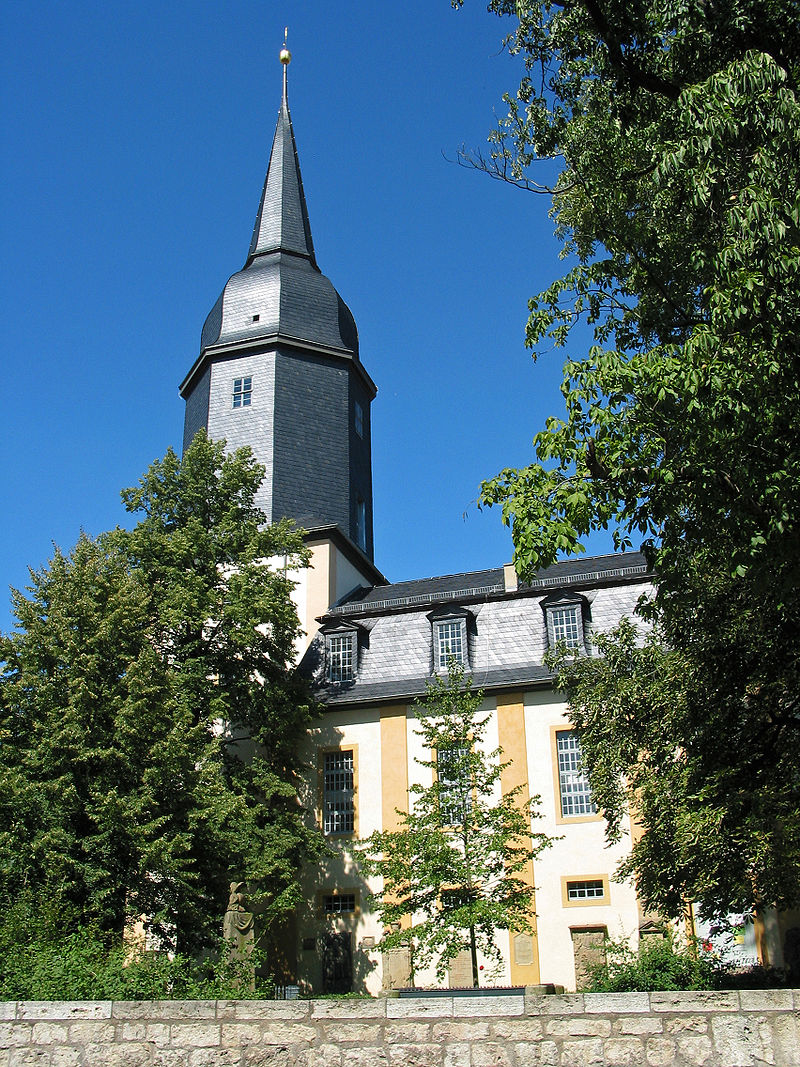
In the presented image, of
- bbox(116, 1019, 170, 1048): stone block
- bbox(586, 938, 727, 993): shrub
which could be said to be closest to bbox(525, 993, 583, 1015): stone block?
bbox(116, 1019, 170, 1048): stone block

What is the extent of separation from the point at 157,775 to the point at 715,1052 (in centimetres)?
1301

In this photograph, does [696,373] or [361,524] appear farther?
[361,524]

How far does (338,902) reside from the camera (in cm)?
2398

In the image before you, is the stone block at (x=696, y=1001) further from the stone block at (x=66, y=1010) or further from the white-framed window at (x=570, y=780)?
the white-framed window at (x=570, y=780)

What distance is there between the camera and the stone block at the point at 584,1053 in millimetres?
7020

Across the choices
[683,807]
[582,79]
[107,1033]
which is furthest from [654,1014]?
[582,79]

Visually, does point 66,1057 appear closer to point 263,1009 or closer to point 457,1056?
point 263,1009

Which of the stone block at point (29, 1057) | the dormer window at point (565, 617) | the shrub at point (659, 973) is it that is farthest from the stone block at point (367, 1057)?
the dormer window at point (565, 617)

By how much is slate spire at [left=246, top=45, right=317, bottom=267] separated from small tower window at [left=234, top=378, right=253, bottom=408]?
636cm

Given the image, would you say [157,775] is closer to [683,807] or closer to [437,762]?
[437,762]

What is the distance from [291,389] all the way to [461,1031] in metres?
26.4

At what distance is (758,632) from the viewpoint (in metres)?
11.8

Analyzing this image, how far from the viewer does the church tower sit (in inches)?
1215

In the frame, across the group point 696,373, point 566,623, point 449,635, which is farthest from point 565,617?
point 696,373
